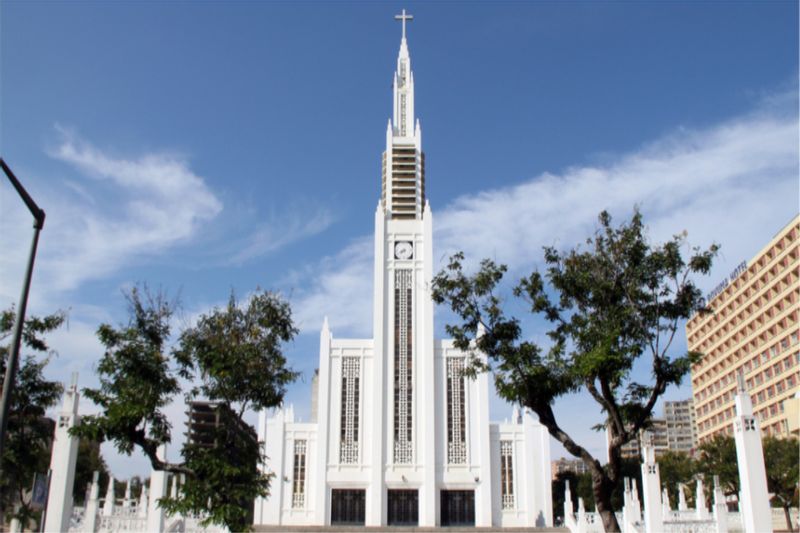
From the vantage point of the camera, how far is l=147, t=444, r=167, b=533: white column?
19109mm

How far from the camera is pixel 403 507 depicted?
4584cm

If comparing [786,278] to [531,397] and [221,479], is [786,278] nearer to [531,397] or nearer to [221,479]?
[531,397]

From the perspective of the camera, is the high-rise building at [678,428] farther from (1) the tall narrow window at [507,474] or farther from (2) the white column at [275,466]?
(2) the white column at [275,466]

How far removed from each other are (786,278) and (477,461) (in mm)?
33906

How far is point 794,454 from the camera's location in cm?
4550

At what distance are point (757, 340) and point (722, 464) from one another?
78.4ft

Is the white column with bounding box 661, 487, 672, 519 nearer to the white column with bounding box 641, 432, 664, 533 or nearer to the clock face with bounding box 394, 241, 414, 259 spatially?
the white column with bounding box 641, 432, 664, 533

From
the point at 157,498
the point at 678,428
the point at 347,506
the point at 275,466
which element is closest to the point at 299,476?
the point at 275,466

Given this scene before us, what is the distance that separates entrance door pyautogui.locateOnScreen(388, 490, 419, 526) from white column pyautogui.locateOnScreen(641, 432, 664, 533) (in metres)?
24.3

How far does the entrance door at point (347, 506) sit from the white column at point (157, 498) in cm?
2735

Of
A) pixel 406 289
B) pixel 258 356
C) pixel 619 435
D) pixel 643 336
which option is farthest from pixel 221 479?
pixel 406 289

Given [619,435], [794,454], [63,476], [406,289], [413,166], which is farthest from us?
[413,166]

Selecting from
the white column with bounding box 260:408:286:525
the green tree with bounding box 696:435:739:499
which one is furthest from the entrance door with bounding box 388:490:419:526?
the green tree with bounding box 696:435:739:499

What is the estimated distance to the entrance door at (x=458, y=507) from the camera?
45562 mm
